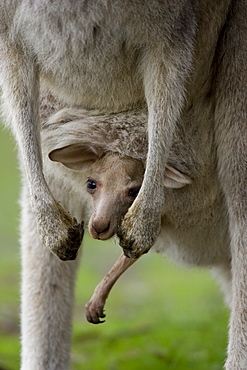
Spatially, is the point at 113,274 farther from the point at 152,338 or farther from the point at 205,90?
the point at 152,338

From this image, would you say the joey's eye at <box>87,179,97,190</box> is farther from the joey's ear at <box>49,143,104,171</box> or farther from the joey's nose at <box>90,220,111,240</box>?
the joey's nose at <box>90,220,111,240</box>

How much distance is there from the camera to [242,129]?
→ 444cm

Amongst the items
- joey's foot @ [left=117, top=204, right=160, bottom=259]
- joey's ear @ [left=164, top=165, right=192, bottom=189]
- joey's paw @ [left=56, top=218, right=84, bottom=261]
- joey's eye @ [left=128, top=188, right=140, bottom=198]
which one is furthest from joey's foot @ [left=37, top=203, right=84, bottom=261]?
joey's ear @ [left=164, top=165, right=192, bottom=189]

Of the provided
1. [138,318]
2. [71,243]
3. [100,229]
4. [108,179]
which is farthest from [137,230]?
[138,318]

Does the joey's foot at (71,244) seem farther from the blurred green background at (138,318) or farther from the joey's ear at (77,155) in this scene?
the blurred green background at (138,318)

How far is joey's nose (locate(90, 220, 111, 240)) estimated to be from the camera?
4.22 meters

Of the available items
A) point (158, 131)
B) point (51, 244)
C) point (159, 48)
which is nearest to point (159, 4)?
point (159, 48)

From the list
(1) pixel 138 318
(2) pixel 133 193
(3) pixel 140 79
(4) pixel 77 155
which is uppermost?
(3) pixel 140 79

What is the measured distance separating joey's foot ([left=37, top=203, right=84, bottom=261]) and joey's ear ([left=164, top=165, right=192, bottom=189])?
53cm

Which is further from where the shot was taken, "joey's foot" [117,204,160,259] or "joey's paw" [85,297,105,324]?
"joey's paw" [85,297,105,324]

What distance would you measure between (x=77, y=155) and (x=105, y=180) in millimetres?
225

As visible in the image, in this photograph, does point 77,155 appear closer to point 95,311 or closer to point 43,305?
point 95,311

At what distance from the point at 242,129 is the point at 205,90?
286 millimetres

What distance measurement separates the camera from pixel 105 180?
450 cm
